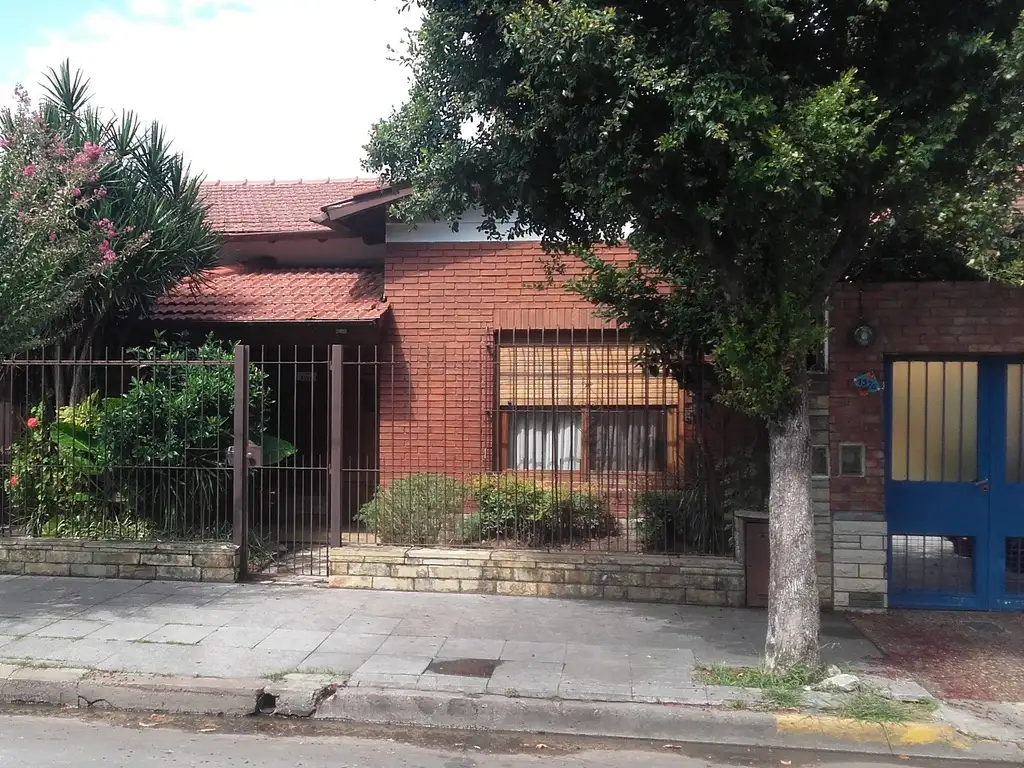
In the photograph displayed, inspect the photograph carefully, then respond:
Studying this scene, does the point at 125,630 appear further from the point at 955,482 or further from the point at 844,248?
the point at 955,482

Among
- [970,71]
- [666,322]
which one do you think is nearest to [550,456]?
[666,322]

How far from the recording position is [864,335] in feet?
24.9

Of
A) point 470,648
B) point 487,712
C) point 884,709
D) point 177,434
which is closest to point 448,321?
point 177,434

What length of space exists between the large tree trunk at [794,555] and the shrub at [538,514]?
2.83 meters

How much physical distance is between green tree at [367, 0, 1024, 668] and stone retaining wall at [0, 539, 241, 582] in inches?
182

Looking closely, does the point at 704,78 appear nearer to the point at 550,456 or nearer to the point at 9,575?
the point at 550,456

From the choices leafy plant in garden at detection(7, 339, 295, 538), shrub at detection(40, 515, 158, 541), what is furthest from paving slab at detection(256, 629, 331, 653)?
shrub at detection(40, 515, 158, 541)

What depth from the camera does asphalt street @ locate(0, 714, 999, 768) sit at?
15.8 feet

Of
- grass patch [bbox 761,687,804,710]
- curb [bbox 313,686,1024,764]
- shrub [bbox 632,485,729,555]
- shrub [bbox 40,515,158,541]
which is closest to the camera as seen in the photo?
curb [bbox 313,686,1024,764]

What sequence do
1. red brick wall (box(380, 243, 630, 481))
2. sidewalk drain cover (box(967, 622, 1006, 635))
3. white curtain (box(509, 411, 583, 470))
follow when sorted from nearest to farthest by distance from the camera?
sidewalk drain cover (box(967, 622, 1006, 635)), white curtain (box(509, 411, 583, 470)), red brick wall (box(380, 243, 630, 481))

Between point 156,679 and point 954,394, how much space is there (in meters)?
6.96

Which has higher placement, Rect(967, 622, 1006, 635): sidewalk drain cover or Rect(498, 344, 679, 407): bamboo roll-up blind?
Rect(498, 344, 679, 407): bamboo roll-up blind

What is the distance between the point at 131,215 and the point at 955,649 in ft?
28.8

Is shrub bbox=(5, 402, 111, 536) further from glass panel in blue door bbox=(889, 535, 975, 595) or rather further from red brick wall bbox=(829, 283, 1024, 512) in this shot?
glass panel in blue door bbox=(889, 535, 975, 595)
